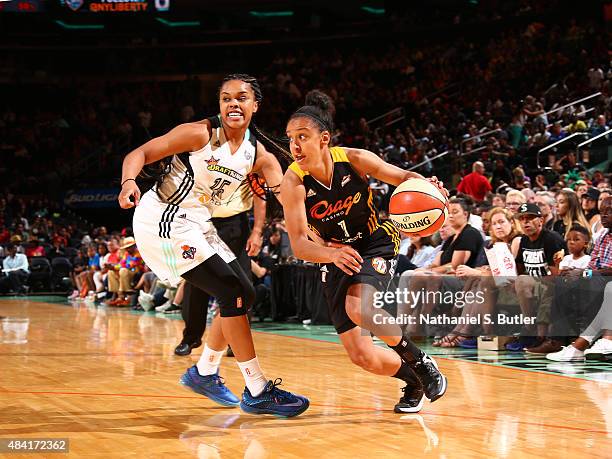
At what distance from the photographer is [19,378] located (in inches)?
243

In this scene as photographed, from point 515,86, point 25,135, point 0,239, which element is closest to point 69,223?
point 0,239

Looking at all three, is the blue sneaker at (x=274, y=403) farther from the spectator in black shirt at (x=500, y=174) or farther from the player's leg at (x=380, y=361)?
the spectator in black shirt at (x=500, y=174)

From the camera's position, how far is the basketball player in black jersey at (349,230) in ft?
14.5

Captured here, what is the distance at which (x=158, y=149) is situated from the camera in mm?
4668

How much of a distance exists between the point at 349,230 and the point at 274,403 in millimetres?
1106

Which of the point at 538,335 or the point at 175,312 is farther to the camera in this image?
the point at 175,312

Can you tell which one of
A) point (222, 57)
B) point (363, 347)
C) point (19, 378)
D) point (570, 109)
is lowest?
point (19, 378)

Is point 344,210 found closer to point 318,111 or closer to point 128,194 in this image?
point 318,111

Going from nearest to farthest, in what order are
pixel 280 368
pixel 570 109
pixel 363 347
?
1. pixel 363 347
2. pixel 280 368
3. pixel 570 109

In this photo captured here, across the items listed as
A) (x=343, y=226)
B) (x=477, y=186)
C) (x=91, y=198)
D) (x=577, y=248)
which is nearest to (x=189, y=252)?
(x=343, y=226)

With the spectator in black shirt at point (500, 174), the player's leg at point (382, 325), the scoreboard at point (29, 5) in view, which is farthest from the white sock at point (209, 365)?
the scoreboard at point (29, 5)

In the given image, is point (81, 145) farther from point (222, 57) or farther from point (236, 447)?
point (236, 447)

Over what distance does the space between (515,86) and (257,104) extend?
1523 centimetres

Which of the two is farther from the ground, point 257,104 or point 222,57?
point 222,57
